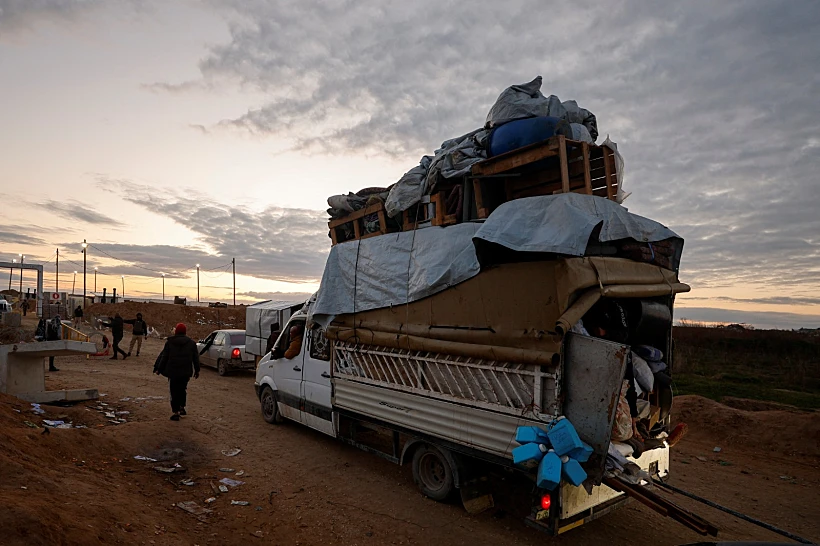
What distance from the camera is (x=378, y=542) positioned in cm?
455

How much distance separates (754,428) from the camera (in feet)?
28.7

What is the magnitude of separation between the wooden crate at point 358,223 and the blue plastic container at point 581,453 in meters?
3.98

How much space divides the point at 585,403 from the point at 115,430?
6.53 m

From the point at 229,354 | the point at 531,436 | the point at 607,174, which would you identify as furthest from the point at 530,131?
the point at 229,354

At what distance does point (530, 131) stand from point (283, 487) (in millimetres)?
5177

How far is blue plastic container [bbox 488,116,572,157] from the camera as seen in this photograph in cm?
541

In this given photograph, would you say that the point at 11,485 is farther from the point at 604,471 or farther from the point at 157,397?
the point at 157,397

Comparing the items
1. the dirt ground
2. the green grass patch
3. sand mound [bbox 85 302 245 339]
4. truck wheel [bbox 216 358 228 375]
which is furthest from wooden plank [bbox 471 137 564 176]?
sand mound [bbox 85 302 245 339]

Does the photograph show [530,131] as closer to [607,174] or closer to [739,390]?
[607,174]

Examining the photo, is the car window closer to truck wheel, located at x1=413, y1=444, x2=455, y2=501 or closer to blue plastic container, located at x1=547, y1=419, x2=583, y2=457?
truck wheel, located at x1=413, y1=444, x2=455, y2=501

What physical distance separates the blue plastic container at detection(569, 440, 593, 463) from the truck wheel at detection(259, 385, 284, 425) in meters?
5.89

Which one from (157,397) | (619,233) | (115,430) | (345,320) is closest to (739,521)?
(619,233)

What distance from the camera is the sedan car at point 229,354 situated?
1402 centimetres

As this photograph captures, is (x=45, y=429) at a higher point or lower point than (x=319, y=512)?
higher
